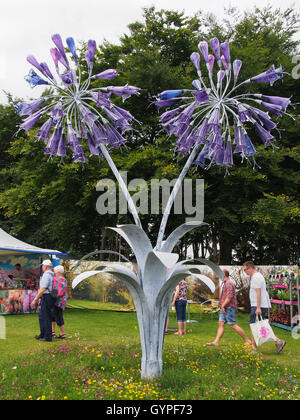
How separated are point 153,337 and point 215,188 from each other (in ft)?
50.5

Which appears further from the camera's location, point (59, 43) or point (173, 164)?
point (173, 164)

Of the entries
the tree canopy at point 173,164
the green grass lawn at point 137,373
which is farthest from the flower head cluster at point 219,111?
the tree canopy at point 173,164

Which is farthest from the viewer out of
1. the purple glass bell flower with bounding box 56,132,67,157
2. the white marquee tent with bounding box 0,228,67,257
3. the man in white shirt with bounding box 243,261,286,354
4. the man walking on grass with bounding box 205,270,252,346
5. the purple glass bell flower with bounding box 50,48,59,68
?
the white marquee tent with bounding box 0,228,67,257

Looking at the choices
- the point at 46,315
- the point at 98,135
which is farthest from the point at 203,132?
the point at 46,315

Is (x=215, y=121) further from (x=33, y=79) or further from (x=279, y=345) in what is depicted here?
(x=279, y=345)

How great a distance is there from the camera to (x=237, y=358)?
766 centimetres

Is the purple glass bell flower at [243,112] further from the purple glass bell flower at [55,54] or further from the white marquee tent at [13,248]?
the white marquee tent at [13,248]

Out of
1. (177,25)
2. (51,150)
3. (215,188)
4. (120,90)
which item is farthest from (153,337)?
(177,25)

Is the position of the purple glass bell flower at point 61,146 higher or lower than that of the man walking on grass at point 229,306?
higher

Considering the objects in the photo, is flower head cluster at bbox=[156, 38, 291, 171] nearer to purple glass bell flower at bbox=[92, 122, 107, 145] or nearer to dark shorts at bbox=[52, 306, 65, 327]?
purple glass bell flower at bbox=[92, 122, 107, 145]

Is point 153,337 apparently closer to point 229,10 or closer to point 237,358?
point 237,358

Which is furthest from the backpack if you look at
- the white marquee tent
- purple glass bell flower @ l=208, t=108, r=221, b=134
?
the white marquee tent

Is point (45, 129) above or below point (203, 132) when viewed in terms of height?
above

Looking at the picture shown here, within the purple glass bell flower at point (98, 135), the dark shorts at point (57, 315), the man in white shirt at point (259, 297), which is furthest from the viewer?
the dark shorts at point (57, 315)
